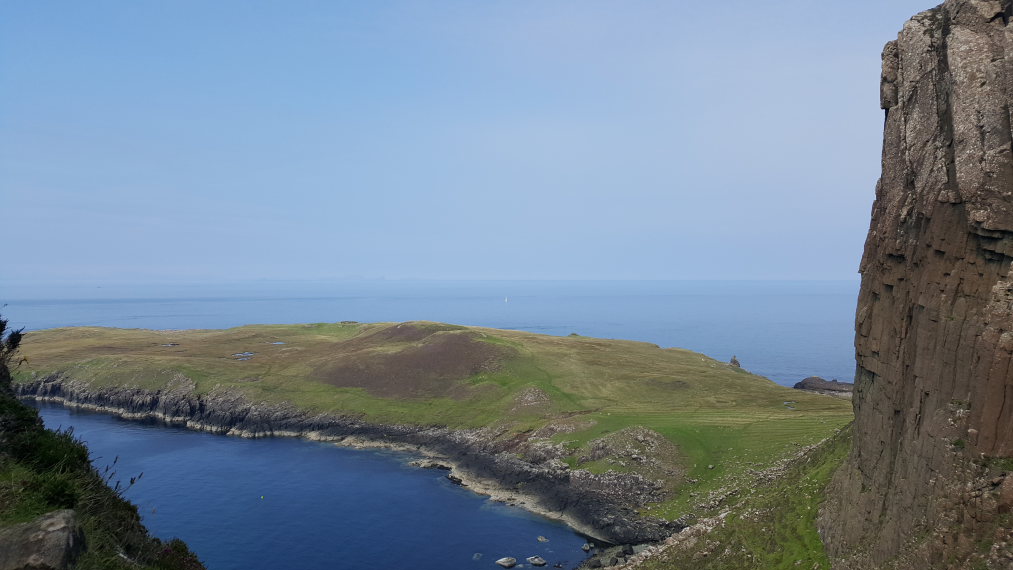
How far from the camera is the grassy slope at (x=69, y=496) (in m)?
17.7

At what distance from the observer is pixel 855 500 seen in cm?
3072

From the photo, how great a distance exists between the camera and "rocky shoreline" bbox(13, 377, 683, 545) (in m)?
64.1

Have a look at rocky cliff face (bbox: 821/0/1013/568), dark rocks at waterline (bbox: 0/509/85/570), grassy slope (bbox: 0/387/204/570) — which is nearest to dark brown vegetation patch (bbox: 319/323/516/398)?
rocky cliff face (bbox: 821/0/1013/568)

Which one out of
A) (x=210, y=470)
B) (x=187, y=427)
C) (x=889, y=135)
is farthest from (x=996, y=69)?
(x=187, y=427)

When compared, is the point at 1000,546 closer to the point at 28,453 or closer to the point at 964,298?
the point at 964,298

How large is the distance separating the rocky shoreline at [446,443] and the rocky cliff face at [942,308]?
3481cm

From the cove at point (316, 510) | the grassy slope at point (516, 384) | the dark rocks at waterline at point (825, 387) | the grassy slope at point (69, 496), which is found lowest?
the cove at point (316, 510)

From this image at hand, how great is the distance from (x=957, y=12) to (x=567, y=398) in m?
79.8

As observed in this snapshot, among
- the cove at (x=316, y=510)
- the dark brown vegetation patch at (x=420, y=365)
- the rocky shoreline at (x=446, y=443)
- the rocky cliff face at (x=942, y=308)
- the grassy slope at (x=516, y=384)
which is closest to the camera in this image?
the rocky cliff face at (x=942, y=308)

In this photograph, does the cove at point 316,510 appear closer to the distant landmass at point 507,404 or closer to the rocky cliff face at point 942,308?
the distant landmass at point 507,404

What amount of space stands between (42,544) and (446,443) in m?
78.7

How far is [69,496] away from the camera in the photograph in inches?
766

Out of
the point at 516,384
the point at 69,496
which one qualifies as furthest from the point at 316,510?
the point at 69,496

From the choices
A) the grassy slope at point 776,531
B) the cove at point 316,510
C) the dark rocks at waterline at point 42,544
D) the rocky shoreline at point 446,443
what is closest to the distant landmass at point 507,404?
the rocky shoreline at point 446,443
